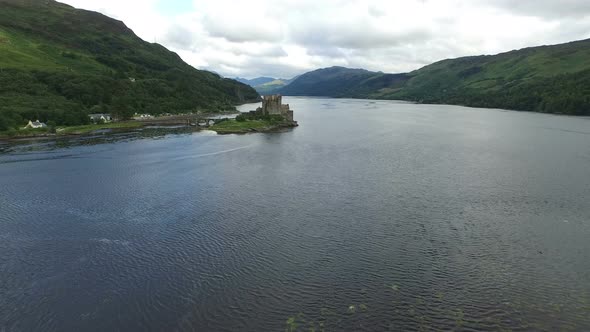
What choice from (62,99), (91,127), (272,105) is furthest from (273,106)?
(62,99)

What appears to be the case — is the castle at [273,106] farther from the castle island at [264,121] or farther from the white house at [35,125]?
the white house at [35,125]

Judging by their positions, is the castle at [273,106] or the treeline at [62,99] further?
the castle at [273,106]

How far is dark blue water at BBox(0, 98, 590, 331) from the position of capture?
1045 inches

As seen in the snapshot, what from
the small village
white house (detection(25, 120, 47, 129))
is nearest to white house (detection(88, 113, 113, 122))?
the small village

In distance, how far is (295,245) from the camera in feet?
123

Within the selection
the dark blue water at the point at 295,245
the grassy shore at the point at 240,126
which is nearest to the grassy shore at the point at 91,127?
the grassy shore at the point at 240,126

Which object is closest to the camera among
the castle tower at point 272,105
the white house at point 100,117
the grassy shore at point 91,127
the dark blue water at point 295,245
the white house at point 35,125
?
the dark blue water at point 295,245

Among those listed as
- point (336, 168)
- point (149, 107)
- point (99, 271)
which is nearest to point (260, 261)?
point (99, 271)

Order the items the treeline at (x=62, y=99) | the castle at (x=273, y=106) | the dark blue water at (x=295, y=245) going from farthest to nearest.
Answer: the castle at (x=273, y=106)
the treeline at (x=62, y=99)
the dark blue water at (x=295, y=245)

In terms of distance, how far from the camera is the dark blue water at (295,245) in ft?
87.0

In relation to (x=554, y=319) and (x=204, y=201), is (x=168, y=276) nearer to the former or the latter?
(x=204, y=201)

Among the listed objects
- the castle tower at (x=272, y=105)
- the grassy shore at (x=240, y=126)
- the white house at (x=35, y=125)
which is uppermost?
the castle tower at (x=272, y=105)

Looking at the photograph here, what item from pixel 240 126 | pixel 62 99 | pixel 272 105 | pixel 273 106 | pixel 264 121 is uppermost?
pixel 62 99

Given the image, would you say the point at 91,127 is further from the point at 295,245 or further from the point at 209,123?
the point at 295,245
